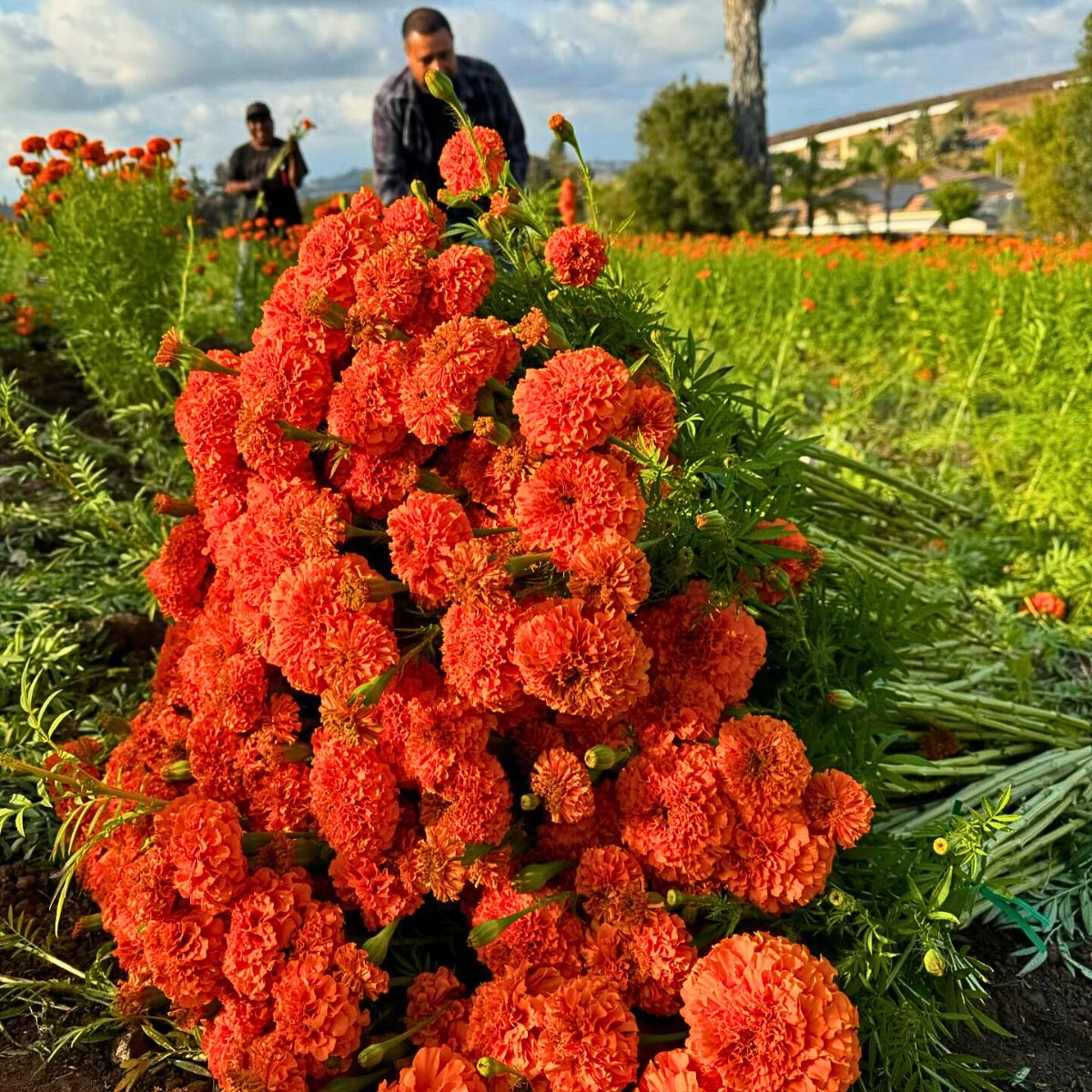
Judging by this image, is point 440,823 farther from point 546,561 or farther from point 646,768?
point 546,561

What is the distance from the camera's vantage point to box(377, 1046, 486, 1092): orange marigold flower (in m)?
1.18

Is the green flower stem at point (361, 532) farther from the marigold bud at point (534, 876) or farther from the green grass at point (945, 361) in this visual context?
the green grass at point (945, 361)

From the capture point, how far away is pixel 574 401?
133 centimetres

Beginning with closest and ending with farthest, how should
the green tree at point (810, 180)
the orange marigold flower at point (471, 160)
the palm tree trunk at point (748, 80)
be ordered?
the orange marigold flower at point (471, 160), the palm tree trunk at point (748, 80), the green tree at point (810, 180)

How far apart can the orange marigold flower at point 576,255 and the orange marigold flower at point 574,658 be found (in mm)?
584

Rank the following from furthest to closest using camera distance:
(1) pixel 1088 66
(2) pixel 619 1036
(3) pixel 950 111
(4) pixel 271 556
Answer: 1. (3) pixel 950 111
2. (1) pixel 1088 66
3. (4) pixel 271 556
4. (2) pixel 619 1036

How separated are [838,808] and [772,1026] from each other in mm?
325

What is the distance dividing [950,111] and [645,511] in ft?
208

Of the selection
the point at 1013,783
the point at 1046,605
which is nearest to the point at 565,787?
the point at 1013,783

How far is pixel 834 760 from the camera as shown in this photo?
157 centimetres

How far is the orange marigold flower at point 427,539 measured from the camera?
4.36ft

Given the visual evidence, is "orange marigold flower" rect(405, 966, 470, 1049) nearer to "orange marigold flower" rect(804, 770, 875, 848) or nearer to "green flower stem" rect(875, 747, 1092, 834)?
"orange marigold flower" rect(804, 770, 875, 848)

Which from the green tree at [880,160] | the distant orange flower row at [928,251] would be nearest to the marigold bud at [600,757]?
the distant orange flower row at [928,251]

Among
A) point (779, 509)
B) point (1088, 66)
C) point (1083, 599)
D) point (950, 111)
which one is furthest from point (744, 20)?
point (950, 111)
